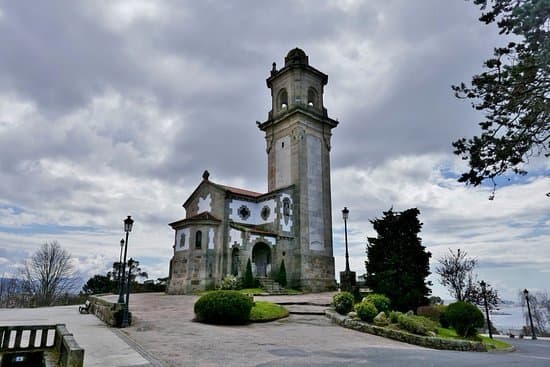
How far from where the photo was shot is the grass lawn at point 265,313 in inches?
627

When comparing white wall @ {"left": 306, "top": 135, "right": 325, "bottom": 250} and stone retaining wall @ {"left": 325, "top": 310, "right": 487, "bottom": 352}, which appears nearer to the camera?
stone retaining wall @ {"left": 325, "top": 310, "right": 487, "bottom": 352}

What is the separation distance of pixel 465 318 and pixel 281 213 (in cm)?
1759

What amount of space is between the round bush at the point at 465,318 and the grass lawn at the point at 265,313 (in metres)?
→ 7.40

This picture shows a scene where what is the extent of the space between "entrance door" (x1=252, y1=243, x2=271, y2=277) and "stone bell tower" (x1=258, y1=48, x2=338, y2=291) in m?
2.36

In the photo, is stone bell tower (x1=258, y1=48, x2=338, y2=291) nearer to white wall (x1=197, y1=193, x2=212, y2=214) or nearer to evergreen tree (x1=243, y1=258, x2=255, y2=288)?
evergreen tree (x1=243, y1=258, x2=255, y2=288)

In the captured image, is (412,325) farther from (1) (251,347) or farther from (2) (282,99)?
(2) (282,99)

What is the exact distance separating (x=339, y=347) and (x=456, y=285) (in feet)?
75.3

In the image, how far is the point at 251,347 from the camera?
10266mm

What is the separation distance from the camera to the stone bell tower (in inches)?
1262

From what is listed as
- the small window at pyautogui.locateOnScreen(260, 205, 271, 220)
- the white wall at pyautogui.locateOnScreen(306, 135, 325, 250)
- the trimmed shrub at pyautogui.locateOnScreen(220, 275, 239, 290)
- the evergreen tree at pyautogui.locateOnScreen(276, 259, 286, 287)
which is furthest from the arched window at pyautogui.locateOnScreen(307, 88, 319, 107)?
the trimmed shrub at pyautogui.locateOnScreen(220, 275, 239, 290)

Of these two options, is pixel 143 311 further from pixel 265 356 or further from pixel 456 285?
pixel 456 285

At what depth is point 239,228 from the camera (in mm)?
29984

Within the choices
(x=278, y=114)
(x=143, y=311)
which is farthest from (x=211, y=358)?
(x=278, y=114)

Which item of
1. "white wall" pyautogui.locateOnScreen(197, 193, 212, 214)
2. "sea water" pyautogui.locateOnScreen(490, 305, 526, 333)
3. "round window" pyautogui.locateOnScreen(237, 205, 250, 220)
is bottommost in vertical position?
"sea water" pyautogui.locateOnScreen(490, 305, 526, 333)
